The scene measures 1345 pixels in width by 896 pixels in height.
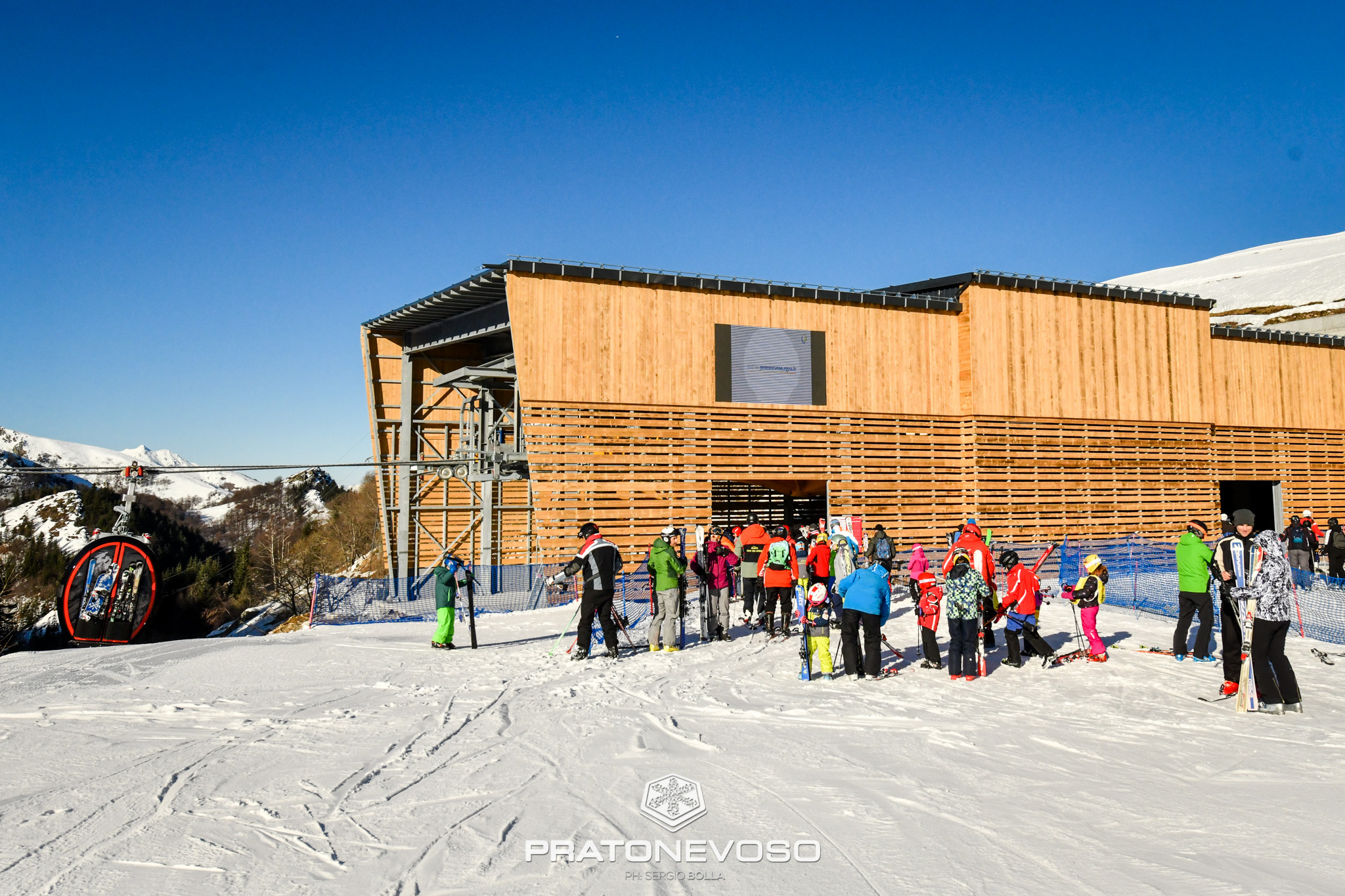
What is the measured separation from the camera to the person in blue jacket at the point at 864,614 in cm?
882

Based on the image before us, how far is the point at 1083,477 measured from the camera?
2450cm

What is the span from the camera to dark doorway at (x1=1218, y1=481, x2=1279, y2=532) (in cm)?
3089

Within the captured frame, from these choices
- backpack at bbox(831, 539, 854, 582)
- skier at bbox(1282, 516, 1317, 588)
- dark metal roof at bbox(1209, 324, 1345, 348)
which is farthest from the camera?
dark metal roof at bbox(1209, 324, 1345, 348)

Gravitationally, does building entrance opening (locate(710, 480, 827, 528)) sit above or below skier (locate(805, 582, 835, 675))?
above

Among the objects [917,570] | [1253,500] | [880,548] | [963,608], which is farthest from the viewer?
[1253,500]

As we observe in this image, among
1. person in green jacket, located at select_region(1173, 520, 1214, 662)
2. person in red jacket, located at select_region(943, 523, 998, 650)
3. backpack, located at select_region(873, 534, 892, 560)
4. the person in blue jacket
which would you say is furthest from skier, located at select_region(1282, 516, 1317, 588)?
the person in blue jacket

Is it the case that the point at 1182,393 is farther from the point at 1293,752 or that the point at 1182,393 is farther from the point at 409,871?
the point at 409,871

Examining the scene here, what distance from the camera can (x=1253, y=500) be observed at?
32219mm

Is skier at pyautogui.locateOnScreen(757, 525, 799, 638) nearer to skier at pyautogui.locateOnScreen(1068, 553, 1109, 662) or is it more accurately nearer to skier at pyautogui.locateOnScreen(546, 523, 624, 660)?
skier at pyautogui.locateOnScreen(546, 523, 624, 660)

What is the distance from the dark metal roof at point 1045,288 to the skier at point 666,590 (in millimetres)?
15714

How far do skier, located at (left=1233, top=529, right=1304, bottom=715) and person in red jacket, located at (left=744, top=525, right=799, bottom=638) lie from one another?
220 inches

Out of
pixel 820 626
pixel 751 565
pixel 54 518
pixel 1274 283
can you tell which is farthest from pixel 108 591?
pixel 1274 283

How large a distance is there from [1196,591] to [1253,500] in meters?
27.7

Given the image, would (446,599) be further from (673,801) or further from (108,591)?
(108,591)
